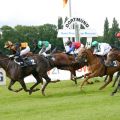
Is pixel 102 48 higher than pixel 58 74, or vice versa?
pixel 102 48

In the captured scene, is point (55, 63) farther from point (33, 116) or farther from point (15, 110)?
point (33, 116)

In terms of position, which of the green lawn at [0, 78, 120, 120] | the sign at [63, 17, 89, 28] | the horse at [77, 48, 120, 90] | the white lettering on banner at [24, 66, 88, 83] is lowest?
the white lettering on banner at [24, 66, 88, 83]

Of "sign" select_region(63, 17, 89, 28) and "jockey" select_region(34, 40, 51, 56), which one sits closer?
"jockey" select_region(34, 40, 51, 56)

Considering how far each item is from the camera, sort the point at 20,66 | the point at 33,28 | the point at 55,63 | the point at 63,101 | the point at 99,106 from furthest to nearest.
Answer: the point at 33,28 → the point at 55,63 → the point at 20,66 → the point at 63,101 → the point at 99,106

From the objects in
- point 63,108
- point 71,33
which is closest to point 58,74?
point 71,33

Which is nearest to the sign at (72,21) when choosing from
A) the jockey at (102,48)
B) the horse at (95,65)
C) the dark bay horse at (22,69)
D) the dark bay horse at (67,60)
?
the dark bay horse at (67,60)

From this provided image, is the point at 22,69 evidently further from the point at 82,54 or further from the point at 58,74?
the point at 58,74

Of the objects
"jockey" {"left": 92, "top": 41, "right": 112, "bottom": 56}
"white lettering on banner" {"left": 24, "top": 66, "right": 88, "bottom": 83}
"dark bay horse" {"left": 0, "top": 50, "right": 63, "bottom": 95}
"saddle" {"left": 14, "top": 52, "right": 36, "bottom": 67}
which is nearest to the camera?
"dark bay horse" {"left": 0, "top": 50, "right": 63, "bottom": 95}

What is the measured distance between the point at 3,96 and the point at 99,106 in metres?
5.56

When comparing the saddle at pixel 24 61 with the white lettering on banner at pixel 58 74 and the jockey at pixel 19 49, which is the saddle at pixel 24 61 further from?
the white lettering on banner at pixel 58 74

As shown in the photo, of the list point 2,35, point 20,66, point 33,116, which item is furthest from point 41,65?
point 2,35

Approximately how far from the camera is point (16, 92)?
1823cm

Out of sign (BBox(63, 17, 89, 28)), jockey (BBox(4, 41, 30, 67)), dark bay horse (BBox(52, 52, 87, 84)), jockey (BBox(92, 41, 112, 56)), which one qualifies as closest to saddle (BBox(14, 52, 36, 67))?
jockey (BBox(4, 41, 30, 67))

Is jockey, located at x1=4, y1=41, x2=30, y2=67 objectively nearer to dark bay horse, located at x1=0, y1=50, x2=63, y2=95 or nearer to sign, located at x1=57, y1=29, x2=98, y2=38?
dark bay horse, located at x1=0, y1=50, x2=63, y2=95
